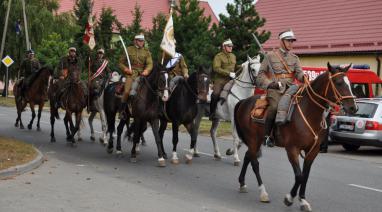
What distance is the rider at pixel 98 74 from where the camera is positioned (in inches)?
691

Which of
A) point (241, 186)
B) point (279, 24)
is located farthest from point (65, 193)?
point (279, 24)

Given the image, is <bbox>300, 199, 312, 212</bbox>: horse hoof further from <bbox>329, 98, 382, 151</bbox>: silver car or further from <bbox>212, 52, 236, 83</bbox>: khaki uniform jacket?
<bbox>329, 98, 382, 151</bbox>: silver car

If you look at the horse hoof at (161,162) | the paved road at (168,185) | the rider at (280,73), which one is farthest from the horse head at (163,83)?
the rider at (280,73)

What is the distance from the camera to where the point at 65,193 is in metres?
9.77

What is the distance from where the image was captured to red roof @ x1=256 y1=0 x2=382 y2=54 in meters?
34.7

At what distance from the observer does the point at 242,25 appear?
28.7m

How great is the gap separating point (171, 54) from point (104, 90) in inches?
92.7

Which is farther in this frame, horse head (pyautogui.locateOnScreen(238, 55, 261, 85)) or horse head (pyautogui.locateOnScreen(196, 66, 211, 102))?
horse head (pyautogui.locateOnScreen(238, 55, 261, 85))

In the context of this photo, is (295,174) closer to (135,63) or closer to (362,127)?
(135,63)

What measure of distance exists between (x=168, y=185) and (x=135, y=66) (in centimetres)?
399

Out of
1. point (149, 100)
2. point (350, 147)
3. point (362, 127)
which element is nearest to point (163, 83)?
point (149, 100)

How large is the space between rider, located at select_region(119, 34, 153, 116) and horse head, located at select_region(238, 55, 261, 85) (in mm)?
2191

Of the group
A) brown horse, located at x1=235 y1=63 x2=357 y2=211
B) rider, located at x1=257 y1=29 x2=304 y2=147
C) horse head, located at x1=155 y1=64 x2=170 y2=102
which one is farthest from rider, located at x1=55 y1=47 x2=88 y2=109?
→ brown horse, located at x1=235 y1=63 x2=357 y2=211

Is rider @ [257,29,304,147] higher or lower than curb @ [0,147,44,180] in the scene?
higher
